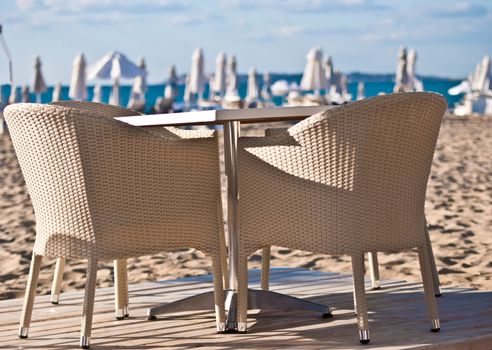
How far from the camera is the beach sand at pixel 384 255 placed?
545cm

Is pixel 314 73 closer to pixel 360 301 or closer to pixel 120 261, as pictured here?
pixel 120 261

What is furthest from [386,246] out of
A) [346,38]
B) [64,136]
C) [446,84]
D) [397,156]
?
[446,84]

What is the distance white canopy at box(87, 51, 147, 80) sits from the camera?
1627 cm

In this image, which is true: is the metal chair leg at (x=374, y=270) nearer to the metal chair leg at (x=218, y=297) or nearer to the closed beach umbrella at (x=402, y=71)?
the metal chair leg at (x=218, y=297)

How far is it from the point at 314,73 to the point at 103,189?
18756 millimetres

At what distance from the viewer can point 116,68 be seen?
16328mm

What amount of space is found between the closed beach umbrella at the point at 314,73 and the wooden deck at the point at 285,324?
1727 cm

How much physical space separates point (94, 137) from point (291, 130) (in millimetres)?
624

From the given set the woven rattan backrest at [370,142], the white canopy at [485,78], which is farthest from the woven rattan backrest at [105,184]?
the white canopy at [485,78]

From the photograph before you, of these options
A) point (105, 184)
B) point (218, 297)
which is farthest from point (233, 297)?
point (105, 184)

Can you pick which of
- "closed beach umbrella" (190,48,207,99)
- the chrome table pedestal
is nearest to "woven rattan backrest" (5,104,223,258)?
the chrome table pedestal

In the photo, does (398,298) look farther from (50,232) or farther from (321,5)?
(321,5)

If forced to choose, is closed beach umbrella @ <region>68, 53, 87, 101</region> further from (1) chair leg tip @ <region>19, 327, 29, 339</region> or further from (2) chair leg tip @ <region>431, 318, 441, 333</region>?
(2) chair leg tip @ <region>431, 318, 441, 333</region>

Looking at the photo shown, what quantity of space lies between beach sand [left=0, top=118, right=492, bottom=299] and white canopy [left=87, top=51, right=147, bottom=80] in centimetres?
586
